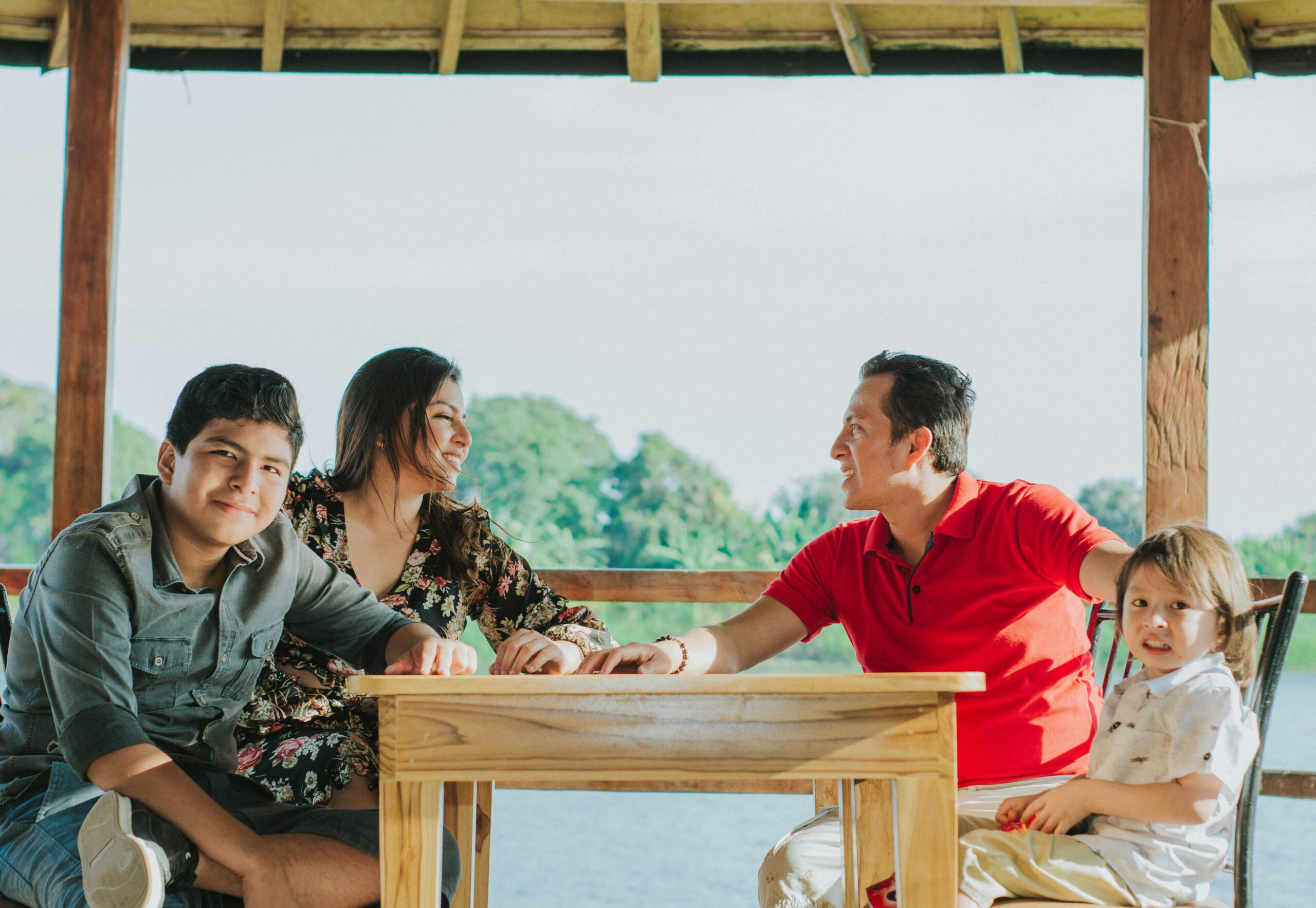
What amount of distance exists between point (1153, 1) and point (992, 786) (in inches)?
85.3

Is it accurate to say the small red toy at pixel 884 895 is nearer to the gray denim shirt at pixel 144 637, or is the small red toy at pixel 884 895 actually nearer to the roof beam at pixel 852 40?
the gray denim shirt at pixel 144 637

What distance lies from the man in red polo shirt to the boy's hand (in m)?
0.21

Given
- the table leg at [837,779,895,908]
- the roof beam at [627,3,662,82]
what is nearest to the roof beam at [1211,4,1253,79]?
the roof beam at [627,3,662,82]

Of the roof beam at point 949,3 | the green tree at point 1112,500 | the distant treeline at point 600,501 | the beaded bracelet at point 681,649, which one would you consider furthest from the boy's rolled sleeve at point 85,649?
the green tree at point 1112,500

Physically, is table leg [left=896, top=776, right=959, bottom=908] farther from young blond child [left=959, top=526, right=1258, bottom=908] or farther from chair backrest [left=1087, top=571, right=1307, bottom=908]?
chair backrest [left=1087, top=571, right=1307, bottom=908]

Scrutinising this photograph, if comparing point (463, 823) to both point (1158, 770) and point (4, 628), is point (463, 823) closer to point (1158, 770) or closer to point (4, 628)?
point (4, 628)

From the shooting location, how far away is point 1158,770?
1.81m

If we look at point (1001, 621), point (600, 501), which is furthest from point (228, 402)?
point (600, 501)

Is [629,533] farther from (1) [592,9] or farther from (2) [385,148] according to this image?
(1) [592,9]

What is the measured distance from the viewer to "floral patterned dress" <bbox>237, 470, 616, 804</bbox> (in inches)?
84.4

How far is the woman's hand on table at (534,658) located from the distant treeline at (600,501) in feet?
66.6

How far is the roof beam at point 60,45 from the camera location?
382cm

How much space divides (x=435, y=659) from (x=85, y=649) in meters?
0.51

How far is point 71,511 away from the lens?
3252mm
